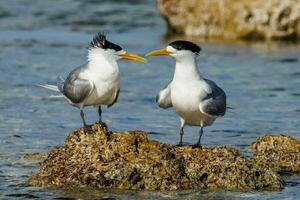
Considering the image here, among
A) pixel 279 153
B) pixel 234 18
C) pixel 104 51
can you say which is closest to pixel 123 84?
pixel 234 18

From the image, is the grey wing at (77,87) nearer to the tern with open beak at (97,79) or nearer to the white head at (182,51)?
the tern with open beak at (97,79)

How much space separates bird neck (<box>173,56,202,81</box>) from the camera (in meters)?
9.11

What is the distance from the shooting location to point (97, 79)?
29.8 ft

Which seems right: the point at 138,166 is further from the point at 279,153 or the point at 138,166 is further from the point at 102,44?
the point at 279,153

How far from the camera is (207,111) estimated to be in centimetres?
909

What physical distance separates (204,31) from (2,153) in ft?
34.0

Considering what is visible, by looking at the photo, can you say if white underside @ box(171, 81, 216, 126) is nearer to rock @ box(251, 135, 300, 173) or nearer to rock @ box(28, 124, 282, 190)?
rock @ box(28, 124, 282, 190)

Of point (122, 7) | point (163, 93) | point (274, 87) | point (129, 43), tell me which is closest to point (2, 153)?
point (163, 93)

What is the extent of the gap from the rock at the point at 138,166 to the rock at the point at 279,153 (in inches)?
34.5

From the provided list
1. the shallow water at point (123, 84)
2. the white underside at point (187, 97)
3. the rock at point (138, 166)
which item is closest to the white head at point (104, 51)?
→ the white underside at point (187, 97)

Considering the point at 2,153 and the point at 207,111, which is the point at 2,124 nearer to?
the point at 2,153

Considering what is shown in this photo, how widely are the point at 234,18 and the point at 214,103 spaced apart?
11084 millimetres

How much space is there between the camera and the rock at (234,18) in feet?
64.2

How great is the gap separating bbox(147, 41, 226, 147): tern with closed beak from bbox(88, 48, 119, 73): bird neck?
18.6 inches
